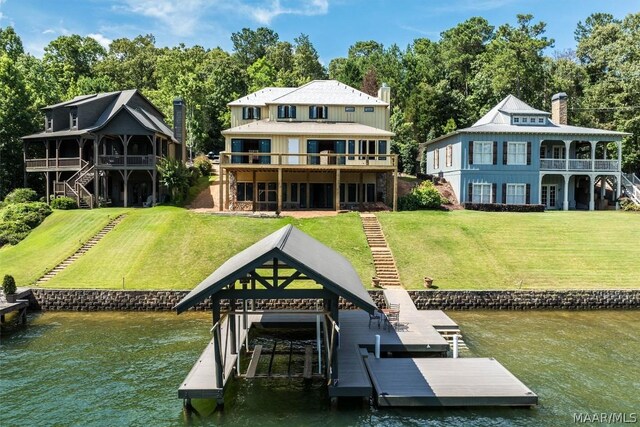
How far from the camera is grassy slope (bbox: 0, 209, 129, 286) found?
83.3 ft

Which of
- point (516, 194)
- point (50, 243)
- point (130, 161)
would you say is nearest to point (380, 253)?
point (516, 194)

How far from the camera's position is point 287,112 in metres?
40.1

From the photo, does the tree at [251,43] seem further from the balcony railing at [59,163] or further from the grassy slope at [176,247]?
the grassy slope at [176,247]

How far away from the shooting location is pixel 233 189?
126ft

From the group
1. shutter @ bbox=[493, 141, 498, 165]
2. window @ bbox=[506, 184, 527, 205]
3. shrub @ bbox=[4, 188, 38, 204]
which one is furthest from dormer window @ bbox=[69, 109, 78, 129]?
window @ bbox=[506, 184, 527, 205]

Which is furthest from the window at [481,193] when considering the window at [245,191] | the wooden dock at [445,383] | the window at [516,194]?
the wooden dock at [445,383]

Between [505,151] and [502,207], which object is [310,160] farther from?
[505,151]

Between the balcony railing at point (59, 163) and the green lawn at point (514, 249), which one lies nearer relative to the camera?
the green lawn at point (514, 249)

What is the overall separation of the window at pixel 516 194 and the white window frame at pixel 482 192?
157cm

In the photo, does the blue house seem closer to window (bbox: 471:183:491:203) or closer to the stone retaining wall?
window (bbox: 471:183:491:203)

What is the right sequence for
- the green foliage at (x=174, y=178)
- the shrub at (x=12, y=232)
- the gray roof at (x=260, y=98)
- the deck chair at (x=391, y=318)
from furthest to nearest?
1. the gray roof at (x=260, y=98)
2. the green foliage at (x=174, y=178)
3. the shrub at (x=12, y=232)
4. the deck chair at (x=391, y=318)

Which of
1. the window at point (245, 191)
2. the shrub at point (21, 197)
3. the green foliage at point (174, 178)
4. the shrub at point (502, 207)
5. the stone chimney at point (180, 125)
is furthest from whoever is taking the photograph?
the stone chimney at point (180, 125)

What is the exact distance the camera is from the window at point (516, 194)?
38094 millimetres

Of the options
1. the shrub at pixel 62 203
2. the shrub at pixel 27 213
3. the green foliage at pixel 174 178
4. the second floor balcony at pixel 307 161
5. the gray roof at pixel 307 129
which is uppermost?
the gray roof at pixel 307 129
